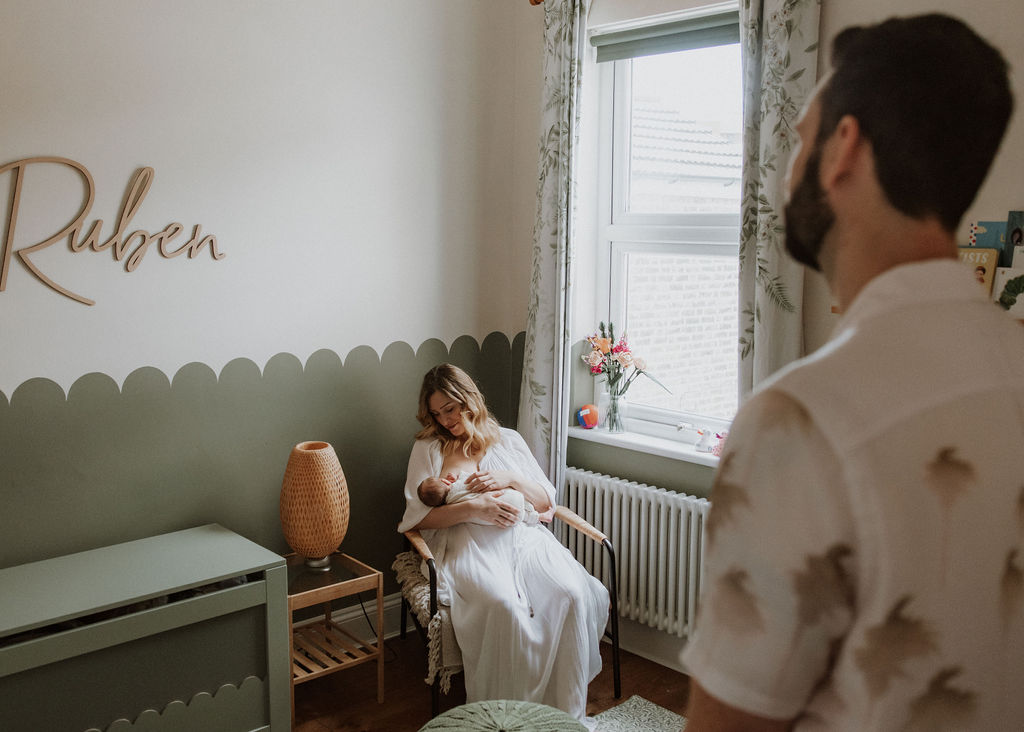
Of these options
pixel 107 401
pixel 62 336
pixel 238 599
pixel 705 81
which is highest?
pixel 705 81

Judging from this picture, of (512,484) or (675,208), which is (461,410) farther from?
(675,208)

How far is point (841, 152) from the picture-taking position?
0.69 metres

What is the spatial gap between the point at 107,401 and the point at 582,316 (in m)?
1.76

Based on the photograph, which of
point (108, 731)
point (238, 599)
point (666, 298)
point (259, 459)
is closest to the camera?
point (108, 731)

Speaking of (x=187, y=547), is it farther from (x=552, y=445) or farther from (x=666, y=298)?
(x=666, y=298)

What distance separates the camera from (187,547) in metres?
2.66

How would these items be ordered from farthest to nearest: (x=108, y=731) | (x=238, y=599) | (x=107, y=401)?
(x=107, y=401)
(x=238, y=599)
(x=108, y=731)

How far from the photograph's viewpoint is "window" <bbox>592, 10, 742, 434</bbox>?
3146 millimetres

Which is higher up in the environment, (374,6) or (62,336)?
(374,6)

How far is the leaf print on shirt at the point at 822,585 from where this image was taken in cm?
64

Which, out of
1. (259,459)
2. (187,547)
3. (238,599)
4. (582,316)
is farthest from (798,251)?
(582,316)

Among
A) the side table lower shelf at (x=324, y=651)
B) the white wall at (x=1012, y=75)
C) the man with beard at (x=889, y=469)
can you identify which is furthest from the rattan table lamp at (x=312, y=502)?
the man with beard at (x=889, y=469)

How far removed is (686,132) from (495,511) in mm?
1552

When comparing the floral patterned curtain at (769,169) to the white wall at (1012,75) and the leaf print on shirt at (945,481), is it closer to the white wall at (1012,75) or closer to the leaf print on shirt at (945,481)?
the white wall at (1012,75)
